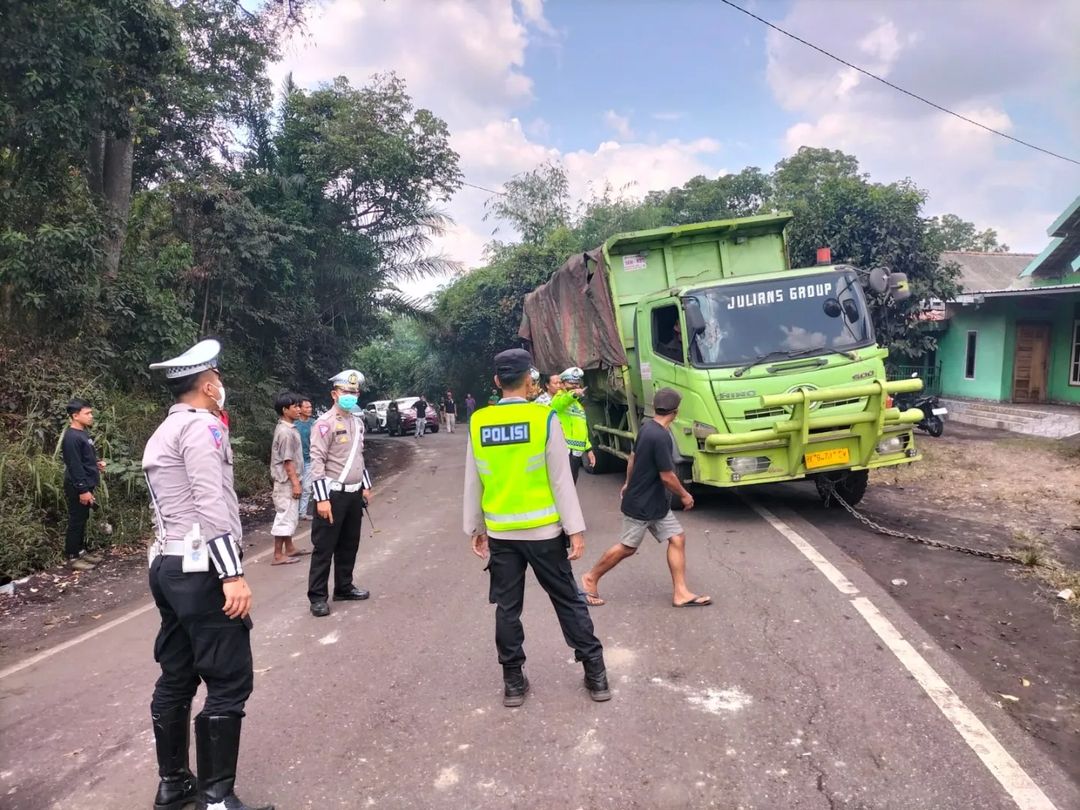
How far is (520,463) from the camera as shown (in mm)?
3840

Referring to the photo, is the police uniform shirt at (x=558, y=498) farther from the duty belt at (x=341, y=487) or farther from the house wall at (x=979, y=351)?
the house wall at (x=979, y=351)

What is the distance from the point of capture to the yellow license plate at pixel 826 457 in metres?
7.21

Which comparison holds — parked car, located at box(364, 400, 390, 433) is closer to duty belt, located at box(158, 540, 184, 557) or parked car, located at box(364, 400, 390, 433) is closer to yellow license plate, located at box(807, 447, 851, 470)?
yellow license plate, located at box(807, 447, 851, 470)

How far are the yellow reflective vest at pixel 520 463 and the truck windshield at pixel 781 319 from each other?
13.9 ft

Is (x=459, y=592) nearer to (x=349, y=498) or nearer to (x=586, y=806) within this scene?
(x=349, y=498)

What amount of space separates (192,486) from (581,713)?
2.07m

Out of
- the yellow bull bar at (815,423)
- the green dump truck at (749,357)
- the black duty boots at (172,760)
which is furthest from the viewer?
the green dump truck at (749,357)

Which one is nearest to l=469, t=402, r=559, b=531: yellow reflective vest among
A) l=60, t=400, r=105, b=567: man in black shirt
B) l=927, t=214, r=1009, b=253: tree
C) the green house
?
l=60, t=400, r=105, b=567: man in black shirt

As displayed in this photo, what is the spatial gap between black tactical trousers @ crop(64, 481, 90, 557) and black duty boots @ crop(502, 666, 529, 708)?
228 inches

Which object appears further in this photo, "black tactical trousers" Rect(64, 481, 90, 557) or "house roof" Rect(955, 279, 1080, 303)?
"house roof" Rect(955, 279, 1080, 303)

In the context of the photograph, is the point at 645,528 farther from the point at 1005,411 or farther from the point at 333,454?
the point at 1005,411

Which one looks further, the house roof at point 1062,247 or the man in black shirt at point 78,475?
the house roof at point 1062,247

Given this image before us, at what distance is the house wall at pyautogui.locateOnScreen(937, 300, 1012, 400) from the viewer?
17672mm

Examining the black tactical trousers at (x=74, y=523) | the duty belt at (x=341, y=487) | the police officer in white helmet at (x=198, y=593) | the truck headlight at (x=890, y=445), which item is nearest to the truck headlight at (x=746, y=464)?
the truck headlight at (x=890, y=445)
